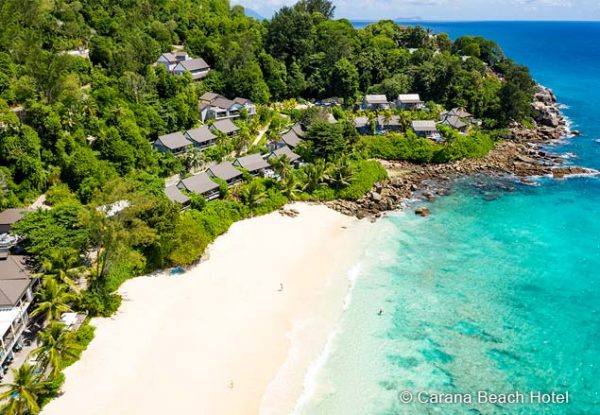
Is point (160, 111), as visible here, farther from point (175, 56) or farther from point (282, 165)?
point (175, 56)

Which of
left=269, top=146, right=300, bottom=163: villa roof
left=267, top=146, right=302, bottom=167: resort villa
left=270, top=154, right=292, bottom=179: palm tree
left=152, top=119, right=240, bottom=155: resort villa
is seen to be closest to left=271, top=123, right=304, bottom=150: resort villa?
left=267, top=146, right=302, bottom=167: resort villa

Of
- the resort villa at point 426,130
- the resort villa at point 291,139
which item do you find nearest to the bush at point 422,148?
the resort villa at point 426,130

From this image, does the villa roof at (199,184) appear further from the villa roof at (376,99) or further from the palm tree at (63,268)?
the villa roof at (376,99)

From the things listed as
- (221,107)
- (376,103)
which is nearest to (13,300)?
(221,107)

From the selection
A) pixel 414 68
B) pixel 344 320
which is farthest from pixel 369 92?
pixel 344 320

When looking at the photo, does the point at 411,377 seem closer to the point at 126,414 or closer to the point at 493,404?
the point at 493,404

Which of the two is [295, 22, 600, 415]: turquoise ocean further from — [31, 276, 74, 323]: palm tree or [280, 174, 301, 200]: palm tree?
[31, 276, 74, 323]: palm tree
